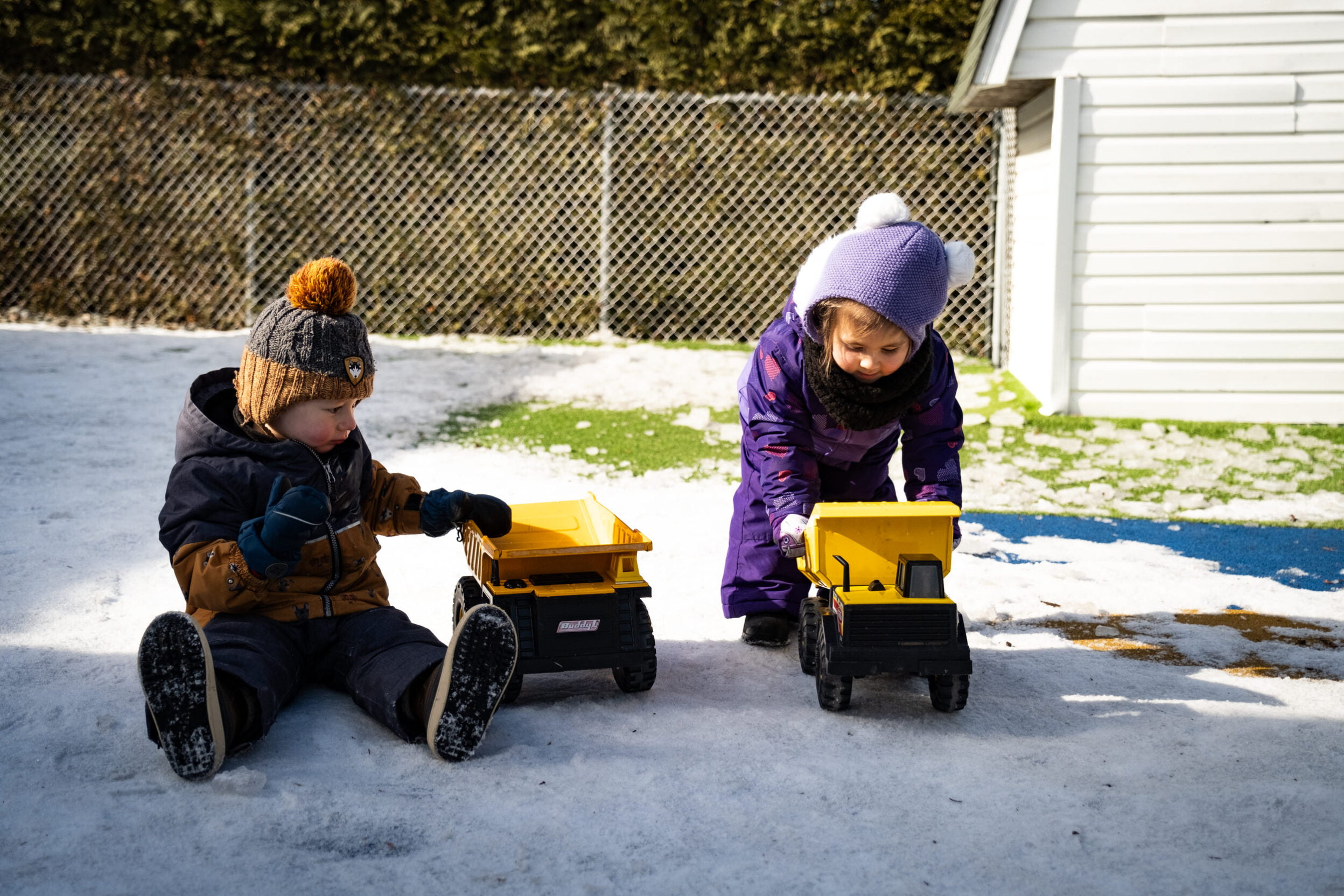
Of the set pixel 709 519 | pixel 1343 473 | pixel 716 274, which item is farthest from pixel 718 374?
pixel 1343 473

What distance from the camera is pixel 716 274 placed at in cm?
902

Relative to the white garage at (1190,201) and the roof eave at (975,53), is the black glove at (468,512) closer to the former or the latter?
the white garage at (1190,201)

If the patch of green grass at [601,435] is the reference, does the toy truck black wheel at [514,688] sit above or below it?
above

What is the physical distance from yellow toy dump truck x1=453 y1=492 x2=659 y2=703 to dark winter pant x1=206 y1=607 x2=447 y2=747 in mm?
193

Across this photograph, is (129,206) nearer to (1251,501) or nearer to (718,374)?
(718,374)

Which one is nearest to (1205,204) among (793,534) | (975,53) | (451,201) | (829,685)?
(975,53)

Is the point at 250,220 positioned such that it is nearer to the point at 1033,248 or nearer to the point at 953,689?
the point at 1033,248

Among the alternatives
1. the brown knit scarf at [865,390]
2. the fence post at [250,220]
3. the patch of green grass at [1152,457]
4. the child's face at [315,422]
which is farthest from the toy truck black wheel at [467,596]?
the fence post at [250,220]

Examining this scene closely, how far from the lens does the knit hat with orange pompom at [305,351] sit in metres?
2.60

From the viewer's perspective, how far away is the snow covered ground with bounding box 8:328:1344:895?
1.94m

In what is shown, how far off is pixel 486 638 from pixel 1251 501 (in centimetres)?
402

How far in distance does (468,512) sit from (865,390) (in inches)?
40.8

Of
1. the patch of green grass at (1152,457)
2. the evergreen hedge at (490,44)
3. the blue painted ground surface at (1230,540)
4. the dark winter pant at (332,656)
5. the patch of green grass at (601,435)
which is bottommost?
the patch of green grass at (1152,457)

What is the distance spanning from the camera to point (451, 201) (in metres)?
9.10
